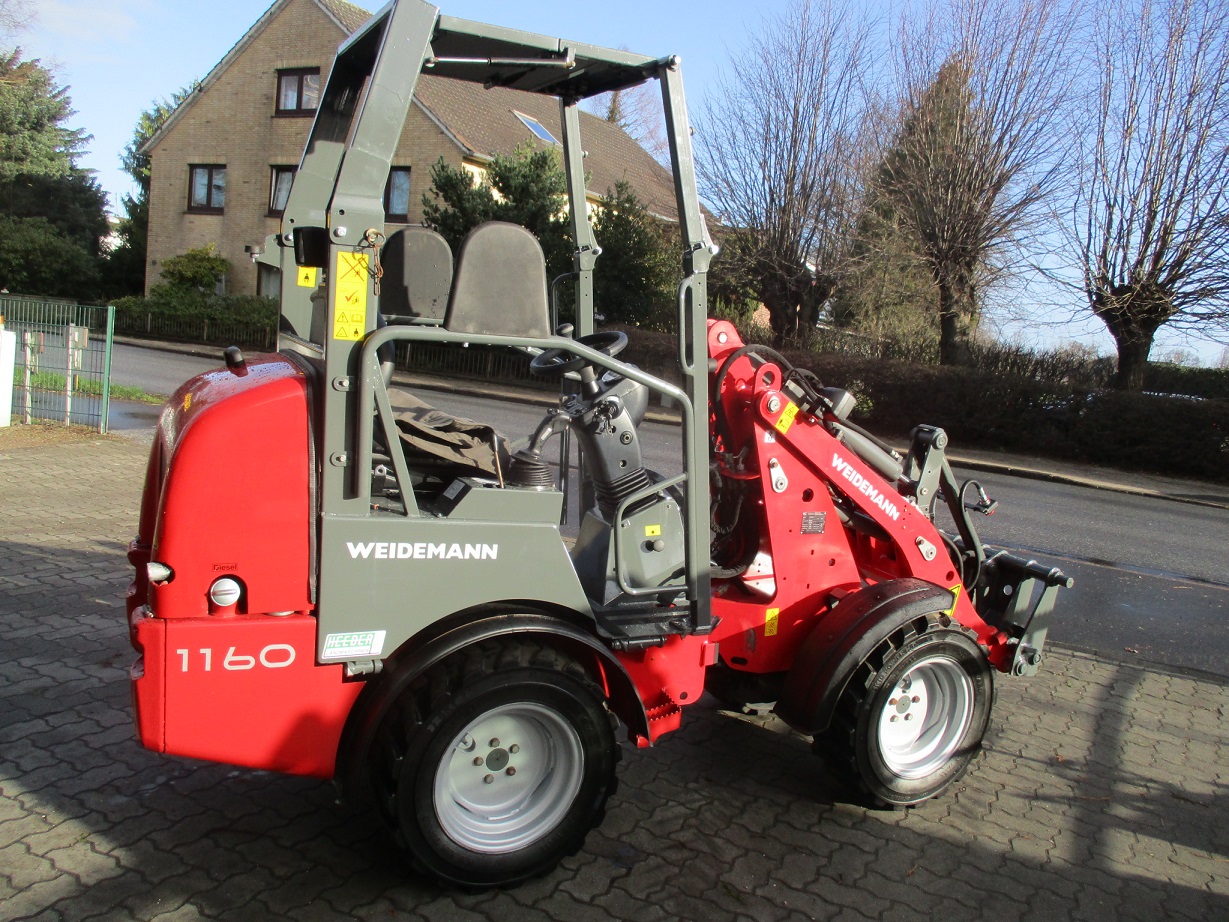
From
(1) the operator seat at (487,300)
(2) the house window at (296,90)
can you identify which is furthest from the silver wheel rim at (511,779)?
(2) the house window at (296,90)

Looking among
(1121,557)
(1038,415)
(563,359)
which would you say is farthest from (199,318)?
(563,359)

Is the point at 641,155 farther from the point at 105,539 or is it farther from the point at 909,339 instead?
the point at 105,539

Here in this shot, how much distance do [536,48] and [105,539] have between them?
18.7 feet

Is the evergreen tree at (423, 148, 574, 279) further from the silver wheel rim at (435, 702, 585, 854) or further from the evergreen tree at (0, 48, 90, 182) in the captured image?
the evergreen tree at (0, 48, 90, 182)

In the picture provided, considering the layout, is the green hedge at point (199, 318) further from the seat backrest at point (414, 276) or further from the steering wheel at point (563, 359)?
the seat backrest at point (414, 276)

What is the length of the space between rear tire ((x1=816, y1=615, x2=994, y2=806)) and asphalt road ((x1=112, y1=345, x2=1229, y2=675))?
8.99ft

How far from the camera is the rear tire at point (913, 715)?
373 centimetres

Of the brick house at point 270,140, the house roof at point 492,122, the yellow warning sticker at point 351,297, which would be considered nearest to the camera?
the yellow warning sticker at point 351,297

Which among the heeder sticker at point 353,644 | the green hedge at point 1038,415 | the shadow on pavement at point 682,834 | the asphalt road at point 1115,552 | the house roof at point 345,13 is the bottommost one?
the shadow on pavement at point 682,834

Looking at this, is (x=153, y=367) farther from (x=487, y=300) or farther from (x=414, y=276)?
(x=487, y=300)

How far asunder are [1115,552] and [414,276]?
905 centimetres

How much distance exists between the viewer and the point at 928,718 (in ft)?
13.4

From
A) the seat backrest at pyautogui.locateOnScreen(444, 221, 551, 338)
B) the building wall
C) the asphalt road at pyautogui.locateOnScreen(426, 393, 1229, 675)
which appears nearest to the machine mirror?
the seat backrest at pyautogui.locateOnScreen(444, 221, 551, 338)

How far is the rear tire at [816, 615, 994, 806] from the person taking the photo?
373 centimetres
